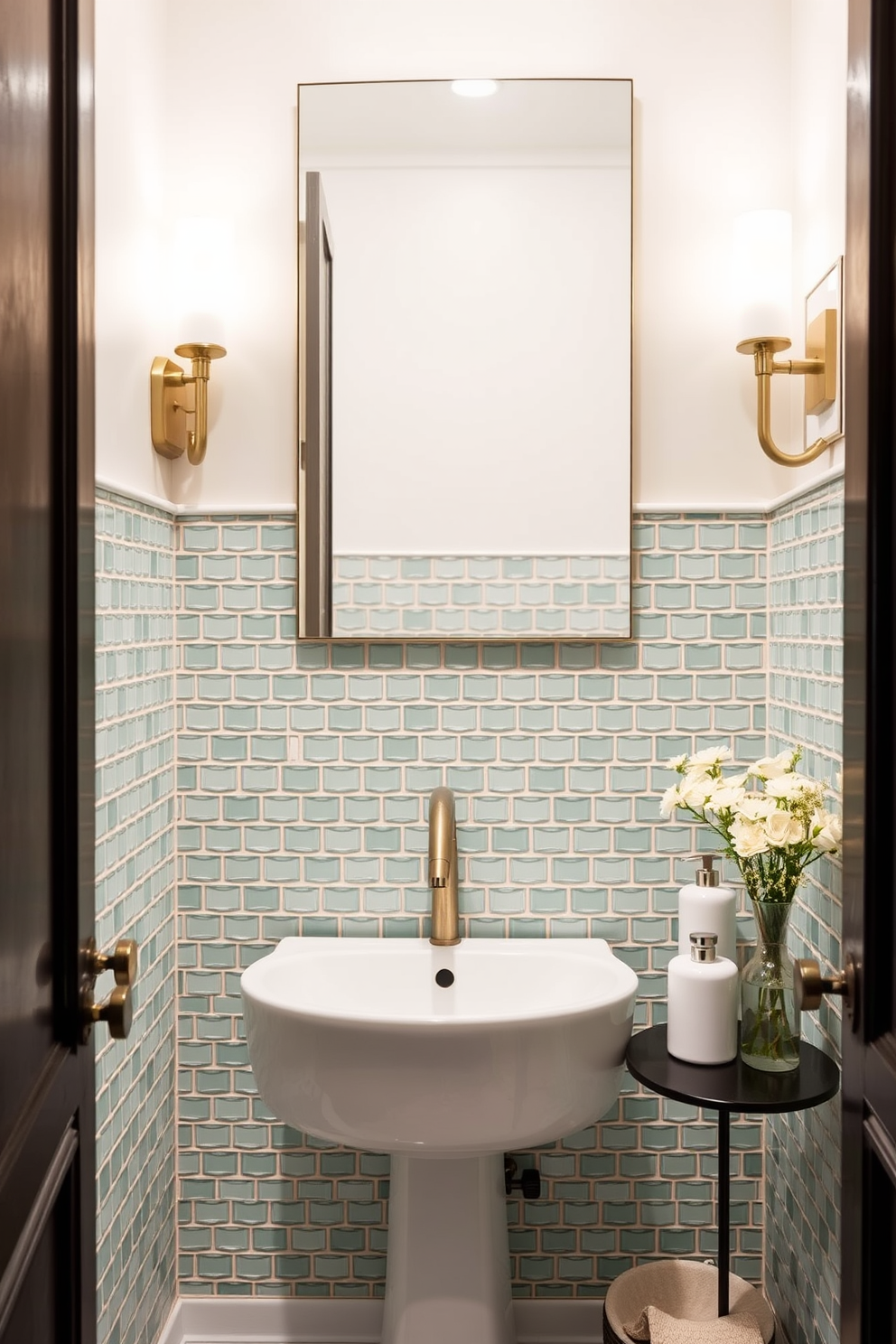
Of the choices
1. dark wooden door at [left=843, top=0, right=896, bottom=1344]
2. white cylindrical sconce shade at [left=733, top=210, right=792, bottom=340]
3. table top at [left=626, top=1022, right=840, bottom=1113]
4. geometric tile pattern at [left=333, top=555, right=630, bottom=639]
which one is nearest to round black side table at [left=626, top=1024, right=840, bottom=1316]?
table top at [left=626, top=1022, right=840, bottom=1113]

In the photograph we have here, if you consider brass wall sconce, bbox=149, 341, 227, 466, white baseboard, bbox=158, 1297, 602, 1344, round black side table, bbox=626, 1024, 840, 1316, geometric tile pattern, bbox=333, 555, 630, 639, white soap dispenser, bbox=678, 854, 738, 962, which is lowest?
white baseboard, bbox=158, 1297, 602, 1344

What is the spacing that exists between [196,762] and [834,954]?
3.47ft

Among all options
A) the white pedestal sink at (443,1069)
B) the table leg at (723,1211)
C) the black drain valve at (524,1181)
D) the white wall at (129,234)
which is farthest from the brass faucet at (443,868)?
the white wall at (129,234)

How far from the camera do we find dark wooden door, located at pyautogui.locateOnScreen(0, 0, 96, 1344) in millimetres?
784

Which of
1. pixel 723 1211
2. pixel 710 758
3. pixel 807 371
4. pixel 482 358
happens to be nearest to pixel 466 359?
pixel 482 358

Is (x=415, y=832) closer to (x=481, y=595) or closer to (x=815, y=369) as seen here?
(x=481, y=595)

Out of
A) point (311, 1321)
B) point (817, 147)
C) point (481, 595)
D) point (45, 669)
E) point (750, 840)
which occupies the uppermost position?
point (817, 147)

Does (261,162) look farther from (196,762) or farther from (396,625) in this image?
(196,762)

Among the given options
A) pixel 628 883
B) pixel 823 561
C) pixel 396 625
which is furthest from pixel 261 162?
pixel 628 883

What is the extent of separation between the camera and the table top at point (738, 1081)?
1.39 m

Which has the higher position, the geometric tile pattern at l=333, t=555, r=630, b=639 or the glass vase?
the geometric tile pattern at l=333, t=555, r=630, b=639

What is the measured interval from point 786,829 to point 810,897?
0.25 metres

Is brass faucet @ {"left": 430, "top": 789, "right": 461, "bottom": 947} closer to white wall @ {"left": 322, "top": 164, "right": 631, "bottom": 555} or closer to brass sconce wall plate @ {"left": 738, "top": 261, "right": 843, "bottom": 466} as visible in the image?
white wall @ {"left": 322, "top": 164, "right": 631, "bottom": 555}

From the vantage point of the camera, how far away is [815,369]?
5.38 ft
